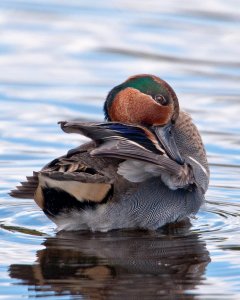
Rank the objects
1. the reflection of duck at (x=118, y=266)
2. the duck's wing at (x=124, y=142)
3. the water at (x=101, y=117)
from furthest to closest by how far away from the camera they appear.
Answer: the duck's wing at (x=124, y=142), the water at (x=101, y=117), the reflection of duck at (x=118, y=266)

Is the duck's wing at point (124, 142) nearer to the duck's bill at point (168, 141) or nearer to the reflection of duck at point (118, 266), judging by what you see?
the duck's bill at point (168, 141)

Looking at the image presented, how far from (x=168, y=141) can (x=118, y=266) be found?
167 centimetres

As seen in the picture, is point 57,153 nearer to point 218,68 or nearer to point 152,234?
point 152,234

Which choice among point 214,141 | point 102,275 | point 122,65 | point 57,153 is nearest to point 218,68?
point 122,65

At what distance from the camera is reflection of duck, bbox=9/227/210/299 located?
788cm

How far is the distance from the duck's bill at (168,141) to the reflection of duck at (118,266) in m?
0.62

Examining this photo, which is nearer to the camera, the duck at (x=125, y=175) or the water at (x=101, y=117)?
the water at (x=101, y=117)

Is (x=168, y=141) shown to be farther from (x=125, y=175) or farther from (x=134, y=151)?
(x=134, y=151)

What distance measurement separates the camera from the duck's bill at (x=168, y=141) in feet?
31.3

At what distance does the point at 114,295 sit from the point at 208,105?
259 inches

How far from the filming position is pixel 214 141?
12.6 meters

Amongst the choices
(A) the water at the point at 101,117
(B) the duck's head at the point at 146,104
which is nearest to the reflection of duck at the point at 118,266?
(A) the water at the point at 101,117

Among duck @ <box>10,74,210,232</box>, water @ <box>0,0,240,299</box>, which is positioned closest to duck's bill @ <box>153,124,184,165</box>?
duck @ <box>10,74,210,232</box>

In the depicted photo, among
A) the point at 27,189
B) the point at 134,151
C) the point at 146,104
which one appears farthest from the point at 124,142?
the point at 146,104
